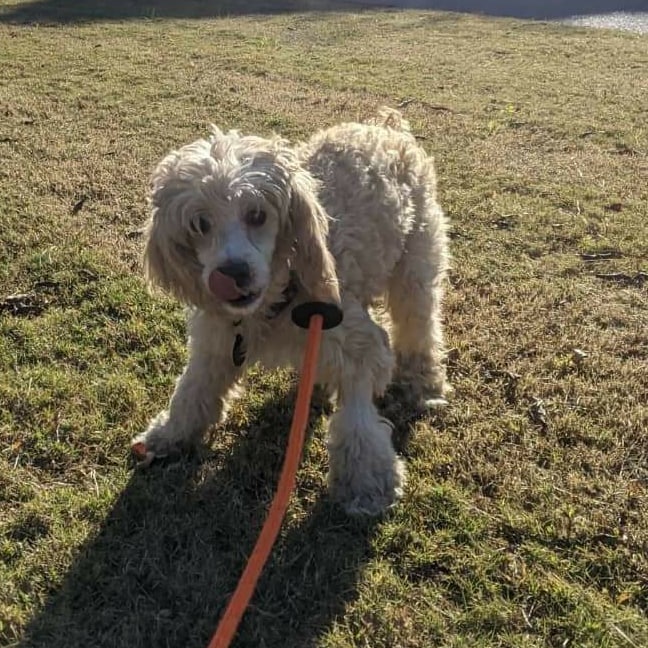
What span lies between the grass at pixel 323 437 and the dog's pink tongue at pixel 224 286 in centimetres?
106

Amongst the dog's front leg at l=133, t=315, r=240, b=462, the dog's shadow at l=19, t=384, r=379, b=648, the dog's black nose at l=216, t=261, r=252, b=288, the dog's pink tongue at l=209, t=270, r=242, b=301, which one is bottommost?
the dog's shadow at l=19, t=384, r=379, b=648

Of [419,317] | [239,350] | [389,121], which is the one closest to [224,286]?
[239,350]

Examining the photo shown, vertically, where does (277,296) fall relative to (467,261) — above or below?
above

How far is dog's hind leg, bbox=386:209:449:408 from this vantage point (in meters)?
4.50

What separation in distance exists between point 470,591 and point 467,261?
3.24 m

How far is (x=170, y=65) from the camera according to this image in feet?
37.9

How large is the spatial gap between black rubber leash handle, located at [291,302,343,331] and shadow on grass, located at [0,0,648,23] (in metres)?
13.2

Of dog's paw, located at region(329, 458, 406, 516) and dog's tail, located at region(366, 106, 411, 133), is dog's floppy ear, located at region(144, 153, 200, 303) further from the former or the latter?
dog's tail, located at region(366, 106, 411, 133)

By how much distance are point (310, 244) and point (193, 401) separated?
114 cm

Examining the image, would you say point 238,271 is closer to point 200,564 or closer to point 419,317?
point 200,564

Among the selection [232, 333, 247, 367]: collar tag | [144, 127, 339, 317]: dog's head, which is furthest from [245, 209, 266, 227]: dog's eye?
[232, 333, 247, 367]: collar tag

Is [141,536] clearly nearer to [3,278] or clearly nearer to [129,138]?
[3,278]

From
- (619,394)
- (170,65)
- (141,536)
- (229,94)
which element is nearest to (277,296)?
(141,536)

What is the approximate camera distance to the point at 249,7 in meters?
17.4
